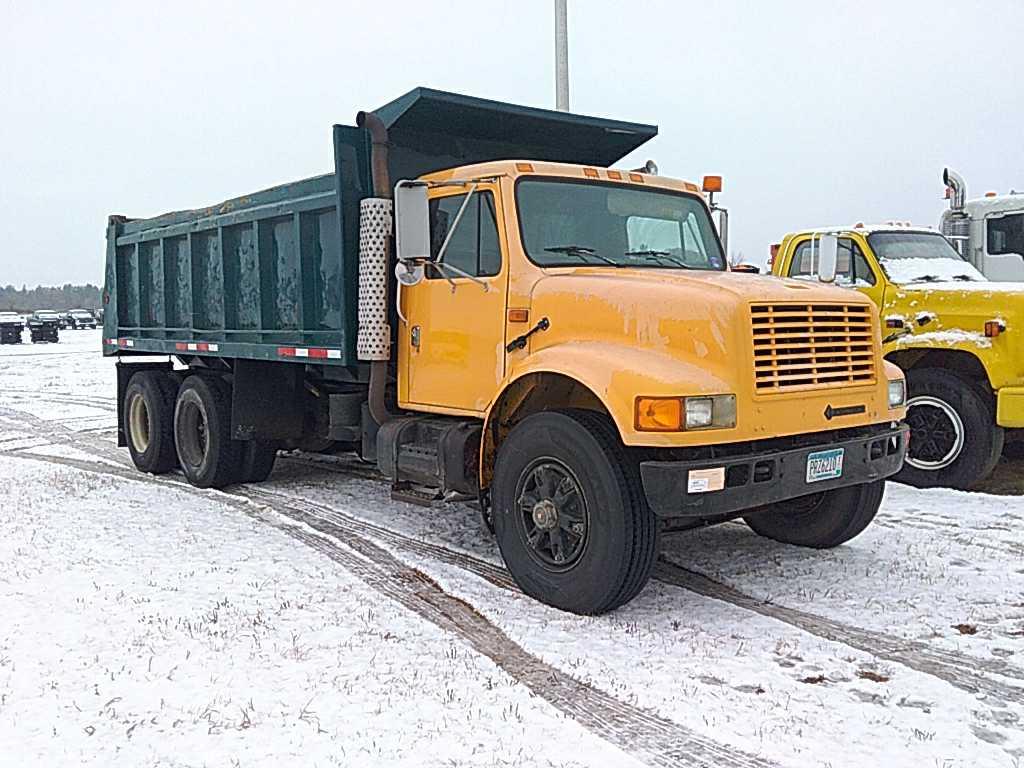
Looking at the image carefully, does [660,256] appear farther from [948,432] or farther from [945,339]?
[948,432]

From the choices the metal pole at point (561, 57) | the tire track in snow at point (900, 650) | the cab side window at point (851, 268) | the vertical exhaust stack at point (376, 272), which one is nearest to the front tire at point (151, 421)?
the vertical exhaust stack at point (376, 272)

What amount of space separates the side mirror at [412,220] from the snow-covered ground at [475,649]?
1.97 meters

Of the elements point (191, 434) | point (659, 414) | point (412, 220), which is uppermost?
point (412, 220)

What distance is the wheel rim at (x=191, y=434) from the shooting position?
9812 millimetres

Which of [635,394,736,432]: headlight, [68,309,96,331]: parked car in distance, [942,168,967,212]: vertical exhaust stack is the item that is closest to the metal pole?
[942,168,967,212]: vertical exhaust stack

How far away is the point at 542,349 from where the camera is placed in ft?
19.3

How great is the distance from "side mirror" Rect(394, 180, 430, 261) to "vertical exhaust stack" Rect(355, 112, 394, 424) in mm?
814

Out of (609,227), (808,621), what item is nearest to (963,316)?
(609,227)

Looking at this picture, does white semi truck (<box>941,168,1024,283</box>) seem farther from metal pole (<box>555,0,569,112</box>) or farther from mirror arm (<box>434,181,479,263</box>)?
mirror arm (<box>434,181,479,263</box>)

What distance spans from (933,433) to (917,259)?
1698mm

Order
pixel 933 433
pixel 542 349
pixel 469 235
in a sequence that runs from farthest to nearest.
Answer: pixel 933 433
pixel 469 235
pixel 542 349

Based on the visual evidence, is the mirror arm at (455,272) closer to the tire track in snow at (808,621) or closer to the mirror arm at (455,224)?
the mirror arm at (455,224)

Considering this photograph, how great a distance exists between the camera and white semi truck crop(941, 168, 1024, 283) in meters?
11.6

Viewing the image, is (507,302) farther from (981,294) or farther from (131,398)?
(131,398)
